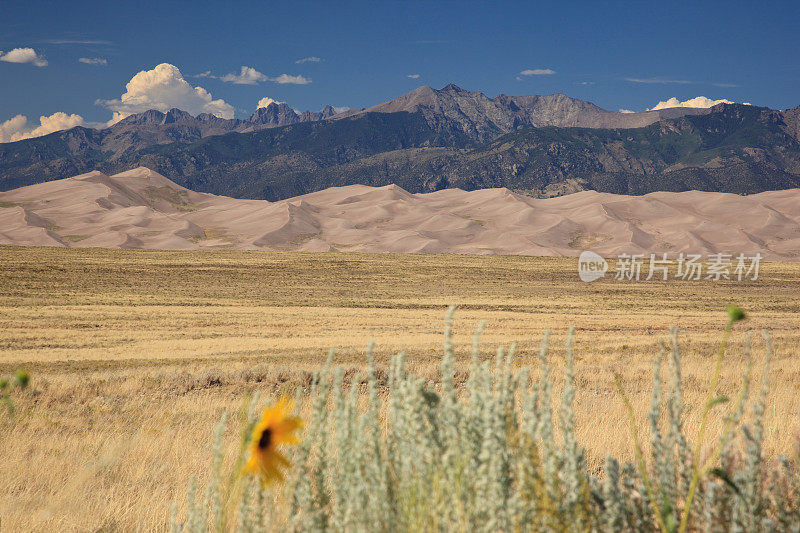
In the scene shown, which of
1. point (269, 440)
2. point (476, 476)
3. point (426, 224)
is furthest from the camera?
point (426, 224)

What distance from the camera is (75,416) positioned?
382 inches

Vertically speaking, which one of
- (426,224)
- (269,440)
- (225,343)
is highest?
(426,224)

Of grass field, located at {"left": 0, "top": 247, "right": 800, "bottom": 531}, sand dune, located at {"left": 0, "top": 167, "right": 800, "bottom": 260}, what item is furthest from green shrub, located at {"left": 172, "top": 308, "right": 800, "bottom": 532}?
sand dune, located at {"left": 0, "top": 167, "right": 800, "bottom": 260}

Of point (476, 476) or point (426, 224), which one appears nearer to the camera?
point (476, 476)

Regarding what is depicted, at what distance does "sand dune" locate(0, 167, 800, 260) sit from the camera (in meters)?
145

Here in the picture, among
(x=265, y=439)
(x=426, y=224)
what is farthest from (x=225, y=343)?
(x=426, y=224)

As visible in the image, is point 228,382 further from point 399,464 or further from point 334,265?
point 334,265

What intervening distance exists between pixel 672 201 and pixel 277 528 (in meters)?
205

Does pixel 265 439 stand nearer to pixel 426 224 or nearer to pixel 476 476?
pixel 476 476

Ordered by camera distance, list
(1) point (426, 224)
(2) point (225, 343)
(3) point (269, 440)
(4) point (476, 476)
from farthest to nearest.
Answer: (1) point (426, 224) < (2) point (225, 343) < (4) point (476, 476) < (3) point (269, 440)

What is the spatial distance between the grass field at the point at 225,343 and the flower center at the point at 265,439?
1.54 metres

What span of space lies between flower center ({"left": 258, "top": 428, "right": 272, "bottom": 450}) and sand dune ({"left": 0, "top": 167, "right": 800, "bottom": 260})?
137863 millimetres

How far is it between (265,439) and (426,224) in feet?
548

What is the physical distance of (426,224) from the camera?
168m
